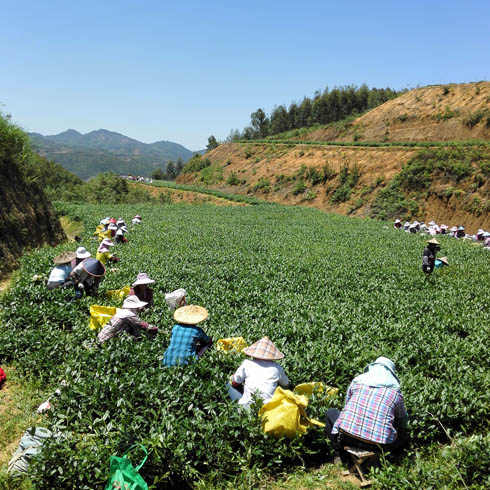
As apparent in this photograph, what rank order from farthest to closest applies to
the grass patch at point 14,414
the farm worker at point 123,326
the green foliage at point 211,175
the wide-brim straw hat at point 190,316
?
the green foliage at point 211,175 → the farm worker at point 123,326 → the wide-brim straw hat at point 190,316 → the grass patch at point 14,414

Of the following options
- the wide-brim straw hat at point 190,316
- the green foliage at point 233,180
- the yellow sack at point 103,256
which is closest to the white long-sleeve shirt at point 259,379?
the wide-brim straw hat at point 190,316

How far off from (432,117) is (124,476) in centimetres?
5507

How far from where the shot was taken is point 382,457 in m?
4.47

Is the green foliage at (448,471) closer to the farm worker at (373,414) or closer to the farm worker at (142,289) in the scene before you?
the farm worker at (373,414)

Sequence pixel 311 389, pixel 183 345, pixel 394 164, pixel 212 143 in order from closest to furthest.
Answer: pixel 311 389
pixel 183 345
pixel 394 164
pixel 212 143

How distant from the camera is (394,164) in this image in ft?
133

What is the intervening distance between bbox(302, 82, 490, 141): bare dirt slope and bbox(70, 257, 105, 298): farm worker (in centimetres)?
4579

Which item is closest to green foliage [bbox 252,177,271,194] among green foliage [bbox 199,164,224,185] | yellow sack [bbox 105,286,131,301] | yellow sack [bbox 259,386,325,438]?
green foliage [bbox 199,164,224,185]

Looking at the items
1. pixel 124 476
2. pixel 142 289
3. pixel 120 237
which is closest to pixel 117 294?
pixel 142 289

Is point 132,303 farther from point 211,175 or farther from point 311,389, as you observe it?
point 211,175

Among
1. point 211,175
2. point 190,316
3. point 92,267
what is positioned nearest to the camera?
point 190,316

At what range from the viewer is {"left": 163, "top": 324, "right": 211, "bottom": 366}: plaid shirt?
19.3 ft

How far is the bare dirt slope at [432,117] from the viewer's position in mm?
43344

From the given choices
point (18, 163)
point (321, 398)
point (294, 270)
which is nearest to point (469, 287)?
point (294, 270)
